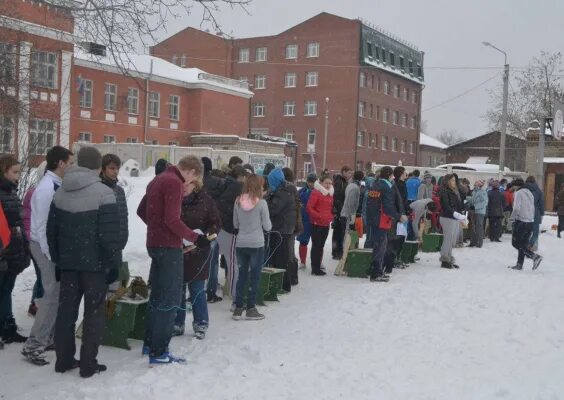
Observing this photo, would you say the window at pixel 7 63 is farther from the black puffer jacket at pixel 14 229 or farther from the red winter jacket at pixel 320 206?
the red winter jacket at pixel 320 206

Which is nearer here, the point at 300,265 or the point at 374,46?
the point at 300,265

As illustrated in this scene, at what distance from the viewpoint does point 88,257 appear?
528 centimetres

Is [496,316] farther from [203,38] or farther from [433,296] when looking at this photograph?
[203,38]

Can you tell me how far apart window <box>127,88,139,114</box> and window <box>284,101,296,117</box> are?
78.3 feet

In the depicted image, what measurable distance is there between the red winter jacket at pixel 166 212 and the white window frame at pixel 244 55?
203ft

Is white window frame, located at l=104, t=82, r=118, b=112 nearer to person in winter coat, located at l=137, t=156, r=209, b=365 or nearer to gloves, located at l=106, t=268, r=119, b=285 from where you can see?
person in winter coat, located at l=137, t=156, r=209, b=365

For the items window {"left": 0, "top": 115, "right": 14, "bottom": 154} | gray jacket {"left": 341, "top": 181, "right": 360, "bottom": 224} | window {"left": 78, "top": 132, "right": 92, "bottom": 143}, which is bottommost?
gray jacket {"left": 341, "top": 181, "right": 360, "bottom": 224}

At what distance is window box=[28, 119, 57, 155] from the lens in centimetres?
1048

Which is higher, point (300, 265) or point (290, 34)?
point (290, 34)

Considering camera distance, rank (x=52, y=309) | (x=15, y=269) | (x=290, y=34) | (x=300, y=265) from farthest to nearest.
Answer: (x=290, y=34), (x=300, y=265), (x=15, y=269), (x=52, y=309)

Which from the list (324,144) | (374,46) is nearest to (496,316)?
(324,144)

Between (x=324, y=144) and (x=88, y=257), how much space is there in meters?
55.0

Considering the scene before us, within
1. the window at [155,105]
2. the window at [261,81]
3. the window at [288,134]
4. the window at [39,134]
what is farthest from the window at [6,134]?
the window at [261,81]

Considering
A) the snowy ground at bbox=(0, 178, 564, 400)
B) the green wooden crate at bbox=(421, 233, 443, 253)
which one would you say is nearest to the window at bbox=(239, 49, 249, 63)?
the green wooden crate at bbox=(421, 233, 443, 253)
